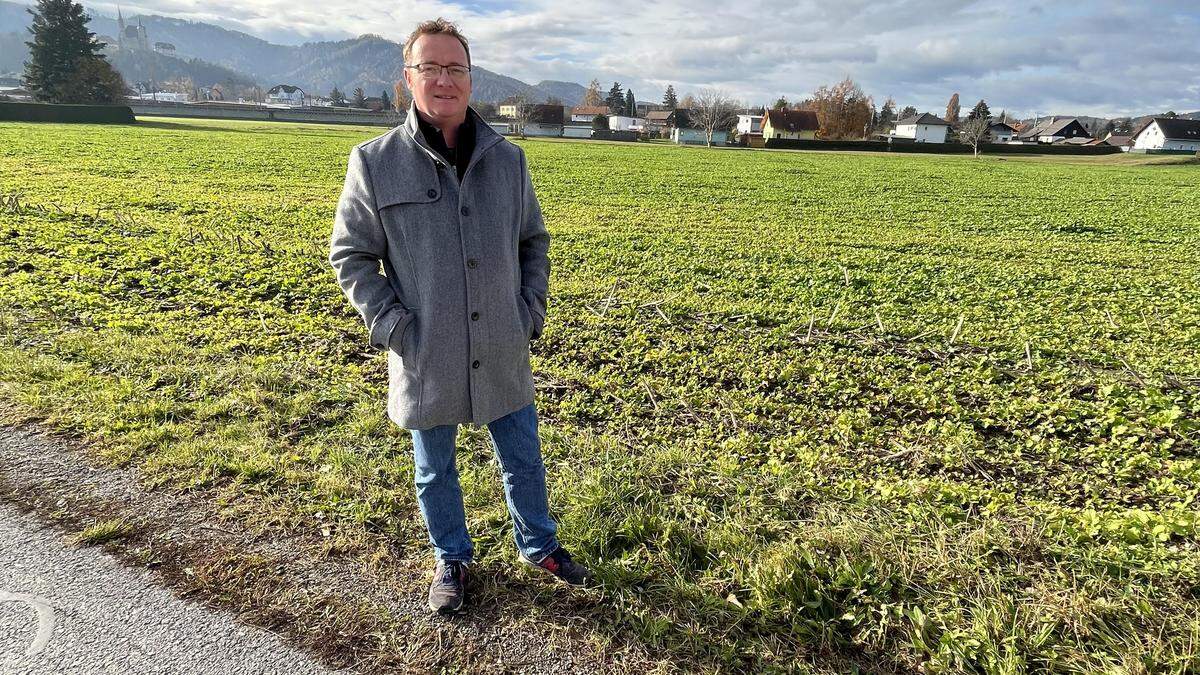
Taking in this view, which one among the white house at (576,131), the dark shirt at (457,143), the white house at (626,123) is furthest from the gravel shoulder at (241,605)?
the white house at (626,123)

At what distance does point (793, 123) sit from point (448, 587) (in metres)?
103

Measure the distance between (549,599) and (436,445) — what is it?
33.6 inches

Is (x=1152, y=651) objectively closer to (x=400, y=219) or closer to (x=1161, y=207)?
(x=400, y=219)

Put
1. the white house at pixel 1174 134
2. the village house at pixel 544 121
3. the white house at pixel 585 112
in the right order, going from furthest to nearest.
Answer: the white house at pixel 585 112
the village house at pixel 544 121
the white house at pixel 1174 134

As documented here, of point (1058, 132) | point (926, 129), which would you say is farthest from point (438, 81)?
point (1058, 132)

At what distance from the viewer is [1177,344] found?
6.79 metres

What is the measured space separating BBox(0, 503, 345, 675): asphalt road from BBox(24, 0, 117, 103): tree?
85.1 metres

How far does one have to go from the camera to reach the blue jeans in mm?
2777

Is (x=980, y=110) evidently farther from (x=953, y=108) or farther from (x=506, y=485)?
(x=506, y=485)

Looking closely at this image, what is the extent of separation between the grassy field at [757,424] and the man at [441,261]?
87cm

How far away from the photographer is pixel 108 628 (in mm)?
2568

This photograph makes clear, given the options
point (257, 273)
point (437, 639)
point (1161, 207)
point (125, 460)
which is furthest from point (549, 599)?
point (1161, 207)

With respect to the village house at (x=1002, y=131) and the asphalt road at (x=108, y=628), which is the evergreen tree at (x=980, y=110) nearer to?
the village house at (x=1002, y=131)

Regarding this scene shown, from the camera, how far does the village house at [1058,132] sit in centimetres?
10538
